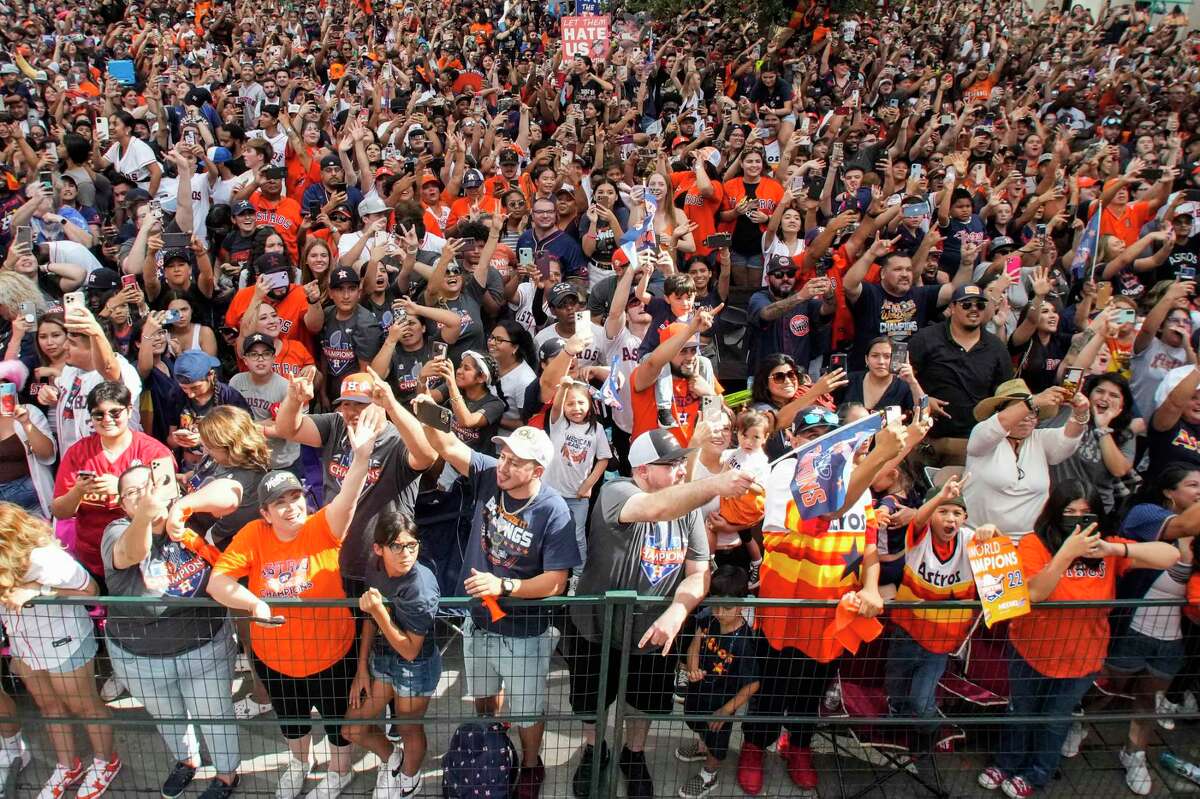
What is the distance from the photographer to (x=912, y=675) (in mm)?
4250

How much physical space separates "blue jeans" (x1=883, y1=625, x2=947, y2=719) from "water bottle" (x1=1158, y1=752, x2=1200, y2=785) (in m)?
1.34

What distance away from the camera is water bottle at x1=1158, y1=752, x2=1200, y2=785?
444 centimetres

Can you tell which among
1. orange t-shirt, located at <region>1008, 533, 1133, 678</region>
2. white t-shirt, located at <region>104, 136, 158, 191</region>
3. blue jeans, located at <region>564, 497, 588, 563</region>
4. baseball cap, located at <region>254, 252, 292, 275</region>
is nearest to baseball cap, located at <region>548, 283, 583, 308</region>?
blue jeans, located at <region>564, 497, 588, 563</region>

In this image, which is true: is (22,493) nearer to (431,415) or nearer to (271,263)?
(271,263)

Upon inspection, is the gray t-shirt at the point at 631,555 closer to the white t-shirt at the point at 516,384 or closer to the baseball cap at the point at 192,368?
the white t-shirt at the point at 516,384

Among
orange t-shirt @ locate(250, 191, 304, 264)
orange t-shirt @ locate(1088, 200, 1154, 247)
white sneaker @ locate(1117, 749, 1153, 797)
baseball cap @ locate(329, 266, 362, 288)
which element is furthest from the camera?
orange t-shirt @ locate(1088, 200, 1154, 247)

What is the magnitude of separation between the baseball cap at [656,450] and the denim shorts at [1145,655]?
231cm

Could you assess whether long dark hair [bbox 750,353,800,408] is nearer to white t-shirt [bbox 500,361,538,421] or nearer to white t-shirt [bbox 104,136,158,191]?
white t-shirt [bbox 500,361,538,421]

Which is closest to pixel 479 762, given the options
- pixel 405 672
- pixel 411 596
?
pixel 405 672

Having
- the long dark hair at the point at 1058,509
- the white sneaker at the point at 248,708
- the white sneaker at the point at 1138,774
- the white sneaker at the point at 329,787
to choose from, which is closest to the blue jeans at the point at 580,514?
the white sneaker at the point at 329,787

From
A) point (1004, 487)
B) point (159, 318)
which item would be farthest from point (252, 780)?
point (1004, 487)

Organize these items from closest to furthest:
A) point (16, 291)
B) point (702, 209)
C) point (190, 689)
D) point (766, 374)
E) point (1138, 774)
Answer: point (190, 689) → point (1138, 774) → point (766, 374) → point (16, 291) → point (702, 209)

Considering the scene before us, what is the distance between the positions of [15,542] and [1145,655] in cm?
500

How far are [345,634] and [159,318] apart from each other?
266cm
